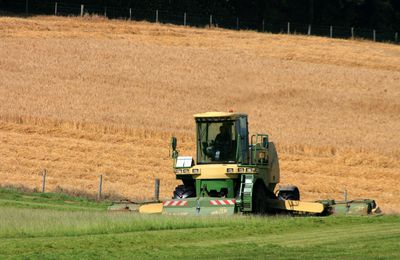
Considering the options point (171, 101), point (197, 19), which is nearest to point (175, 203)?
point (171, 101)

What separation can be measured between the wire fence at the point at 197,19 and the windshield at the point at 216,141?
4589 centimetres

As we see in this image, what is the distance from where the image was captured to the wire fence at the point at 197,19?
248 feet

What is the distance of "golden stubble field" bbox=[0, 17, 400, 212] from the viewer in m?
42.4

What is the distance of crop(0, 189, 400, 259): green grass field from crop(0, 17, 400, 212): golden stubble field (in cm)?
1149

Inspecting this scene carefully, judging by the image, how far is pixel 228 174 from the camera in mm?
28625

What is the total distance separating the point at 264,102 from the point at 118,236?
35.2 meters

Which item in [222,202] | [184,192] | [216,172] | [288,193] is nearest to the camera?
[222,202]

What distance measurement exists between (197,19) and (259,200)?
54379 millimetres

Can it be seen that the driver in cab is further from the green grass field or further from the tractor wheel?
the green grass field

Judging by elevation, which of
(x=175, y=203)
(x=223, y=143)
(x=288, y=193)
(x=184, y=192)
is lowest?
(x=175, y=203)

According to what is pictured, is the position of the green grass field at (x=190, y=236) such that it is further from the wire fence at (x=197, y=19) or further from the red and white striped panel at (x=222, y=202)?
the wire fence at (x=197, y=19)

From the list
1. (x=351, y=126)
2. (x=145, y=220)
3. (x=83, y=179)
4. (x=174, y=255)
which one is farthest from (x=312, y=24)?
(x=174, y=255)

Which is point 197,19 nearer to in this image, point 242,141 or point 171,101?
point 171,101

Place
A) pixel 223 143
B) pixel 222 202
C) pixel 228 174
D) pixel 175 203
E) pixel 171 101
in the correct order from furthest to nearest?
1. pixel 171 101
2. pixel 223 143
3. pixel 228 174
4. pixel 175 203
5. pixel 222 202
